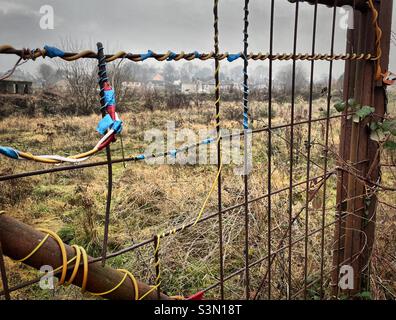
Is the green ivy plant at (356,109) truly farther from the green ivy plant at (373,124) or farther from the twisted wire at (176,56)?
the twisted wire at (176,56)

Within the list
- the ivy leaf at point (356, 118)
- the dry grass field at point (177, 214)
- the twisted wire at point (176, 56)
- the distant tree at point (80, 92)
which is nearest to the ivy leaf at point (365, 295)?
the dry grass field at point (177, 214)

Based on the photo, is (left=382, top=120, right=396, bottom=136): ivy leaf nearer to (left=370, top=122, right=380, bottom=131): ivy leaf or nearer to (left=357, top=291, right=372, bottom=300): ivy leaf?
(left=370, top=122, right=380, bottom=131): ivy leaf

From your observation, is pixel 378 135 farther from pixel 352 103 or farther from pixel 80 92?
pixel 80 92

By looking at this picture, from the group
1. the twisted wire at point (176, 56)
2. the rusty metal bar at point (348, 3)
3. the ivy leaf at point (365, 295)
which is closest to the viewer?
the twisted wire at point (176, 56)

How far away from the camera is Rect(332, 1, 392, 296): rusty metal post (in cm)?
178

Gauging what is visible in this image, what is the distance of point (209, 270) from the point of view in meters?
2.75

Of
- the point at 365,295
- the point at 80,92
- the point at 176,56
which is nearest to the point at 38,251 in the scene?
the point at 176,56

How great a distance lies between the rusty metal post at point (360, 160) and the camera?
1777mm

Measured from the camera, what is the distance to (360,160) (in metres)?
1.91

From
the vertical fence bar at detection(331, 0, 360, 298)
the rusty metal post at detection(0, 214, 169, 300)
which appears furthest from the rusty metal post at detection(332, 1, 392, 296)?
the rusty metal post at detection(0, 214, 169, 300)

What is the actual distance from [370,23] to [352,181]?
0.81 m
